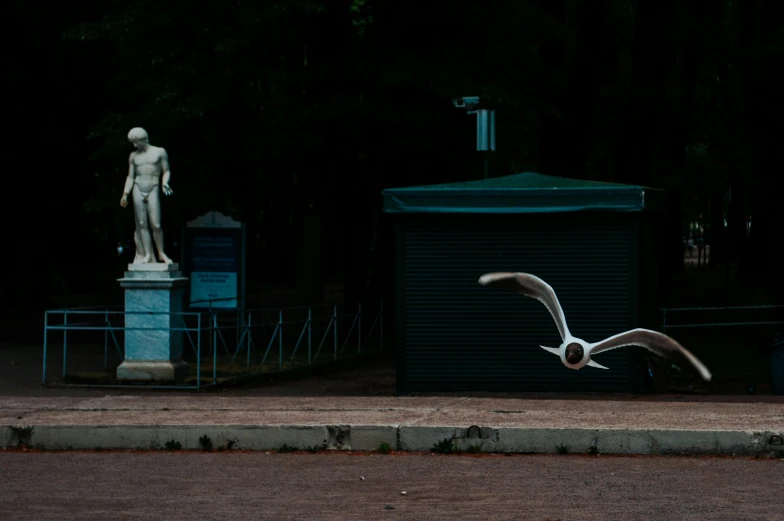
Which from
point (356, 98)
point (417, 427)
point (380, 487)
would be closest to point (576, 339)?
point (417, 427)

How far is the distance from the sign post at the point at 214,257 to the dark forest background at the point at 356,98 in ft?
2.53

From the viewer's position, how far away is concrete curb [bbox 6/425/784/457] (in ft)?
38.7

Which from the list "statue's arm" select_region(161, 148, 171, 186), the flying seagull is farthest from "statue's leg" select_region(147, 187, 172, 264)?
the flying seagull

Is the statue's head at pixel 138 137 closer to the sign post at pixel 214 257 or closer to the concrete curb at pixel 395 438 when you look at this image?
the sign post at pixel 214 257

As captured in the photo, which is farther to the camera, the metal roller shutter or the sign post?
the sign post

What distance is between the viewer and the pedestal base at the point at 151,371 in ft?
60.6

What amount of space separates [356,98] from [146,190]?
17.1ft

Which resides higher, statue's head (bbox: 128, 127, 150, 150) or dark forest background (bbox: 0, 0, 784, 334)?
dark forest background (bbox: 0, 0, 784, 334)

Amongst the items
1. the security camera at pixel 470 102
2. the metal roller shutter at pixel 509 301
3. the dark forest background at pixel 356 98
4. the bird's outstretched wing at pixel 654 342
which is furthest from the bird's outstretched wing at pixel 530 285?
the dark forest background at pixel 356 98

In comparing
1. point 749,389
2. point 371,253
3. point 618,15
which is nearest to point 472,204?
point 749,389

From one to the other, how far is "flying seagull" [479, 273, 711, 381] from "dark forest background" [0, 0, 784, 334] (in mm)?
9638

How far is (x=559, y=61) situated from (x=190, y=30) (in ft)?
28.8

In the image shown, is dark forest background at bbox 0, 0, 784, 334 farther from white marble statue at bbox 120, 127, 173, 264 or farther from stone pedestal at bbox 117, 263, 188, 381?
stone pedestal at bbox 117, 263, 188, 381

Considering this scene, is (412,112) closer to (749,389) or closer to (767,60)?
(767,60)
